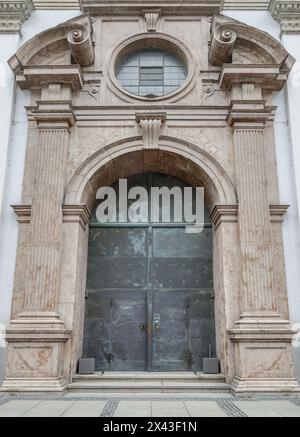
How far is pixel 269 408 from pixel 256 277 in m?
2.72

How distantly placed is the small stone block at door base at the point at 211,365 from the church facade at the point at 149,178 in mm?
146

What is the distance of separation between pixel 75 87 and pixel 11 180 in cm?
267

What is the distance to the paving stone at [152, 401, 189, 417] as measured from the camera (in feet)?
20.4

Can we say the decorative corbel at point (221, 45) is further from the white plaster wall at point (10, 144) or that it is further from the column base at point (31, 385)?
the column base at point (31, 385)

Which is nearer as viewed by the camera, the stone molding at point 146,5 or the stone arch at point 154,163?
the stone arch at point 154,163

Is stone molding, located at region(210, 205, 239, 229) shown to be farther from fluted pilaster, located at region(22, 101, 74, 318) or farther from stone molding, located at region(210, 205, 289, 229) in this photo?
fluted pilaster, located at region(22, 101, 74, 318)

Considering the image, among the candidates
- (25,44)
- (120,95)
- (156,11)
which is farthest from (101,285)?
(156,11)

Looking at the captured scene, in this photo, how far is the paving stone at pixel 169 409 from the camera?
6.20m

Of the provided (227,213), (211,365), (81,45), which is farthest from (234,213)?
(81,45)

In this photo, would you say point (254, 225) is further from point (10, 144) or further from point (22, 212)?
point (10, 144)

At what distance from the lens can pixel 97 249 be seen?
1061 cm

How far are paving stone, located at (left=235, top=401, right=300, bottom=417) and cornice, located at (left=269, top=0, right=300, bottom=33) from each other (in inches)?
344

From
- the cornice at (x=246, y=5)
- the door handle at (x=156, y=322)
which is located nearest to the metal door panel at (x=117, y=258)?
the door handle at (x=156, y=322)

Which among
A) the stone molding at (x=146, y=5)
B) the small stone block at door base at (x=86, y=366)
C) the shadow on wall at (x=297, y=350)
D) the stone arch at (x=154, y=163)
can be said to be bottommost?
the small stone block at door base at (x=86, y=366)
